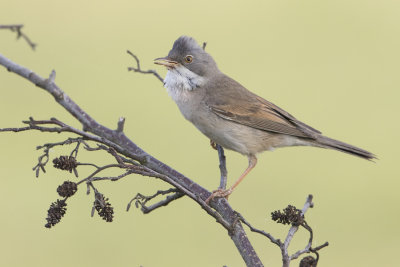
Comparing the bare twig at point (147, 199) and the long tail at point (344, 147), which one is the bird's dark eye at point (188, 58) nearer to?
the long tail at point (344, 147)

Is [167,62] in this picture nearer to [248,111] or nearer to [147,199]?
[248,111]

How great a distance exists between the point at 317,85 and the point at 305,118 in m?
1.95

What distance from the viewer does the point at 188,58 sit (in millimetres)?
5305

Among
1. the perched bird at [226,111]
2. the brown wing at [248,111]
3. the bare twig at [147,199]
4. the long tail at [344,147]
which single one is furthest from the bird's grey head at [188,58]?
the bare twig at [147,199]

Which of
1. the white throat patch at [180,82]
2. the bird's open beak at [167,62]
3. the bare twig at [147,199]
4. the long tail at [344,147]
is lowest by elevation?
the bare twig at [147,199]

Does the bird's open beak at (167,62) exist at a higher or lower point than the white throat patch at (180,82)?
higher

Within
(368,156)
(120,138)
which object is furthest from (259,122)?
(120,138)

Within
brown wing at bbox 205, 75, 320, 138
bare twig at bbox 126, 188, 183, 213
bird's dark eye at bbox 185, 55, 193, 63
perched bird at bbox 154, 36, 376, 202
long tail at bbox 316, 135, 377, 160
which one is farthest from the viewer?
bird's dark eye at bbox 185, 55, 193, 63

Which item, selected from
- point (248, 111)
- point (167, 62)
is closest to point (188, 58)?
point (167, 62)

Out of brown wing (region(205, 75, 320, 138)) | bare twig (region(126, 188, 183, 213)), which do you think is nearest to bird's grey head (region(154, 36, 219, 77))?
brown wing (region(205, 75, 320, 138))

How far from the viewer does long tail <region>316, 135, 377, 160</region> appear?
4.80m

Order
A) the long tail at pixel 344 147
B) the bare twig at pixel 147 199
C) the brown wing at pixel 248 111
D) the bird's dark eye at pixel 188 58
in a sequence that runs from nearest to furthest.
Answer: the bare twig at pixel 147 199 < the long tail at pixel 344 147 < the brown wing at pixel 248 111 < the bird's dark eye at pixel 188 58

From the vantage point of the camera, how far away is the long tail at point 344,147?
4.80 meters

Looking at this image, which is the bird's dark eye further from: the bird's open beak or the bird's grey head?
the bird's open beak
